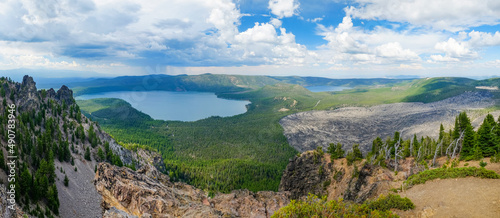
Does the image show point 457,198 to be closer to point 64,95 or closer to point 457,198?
point 457,198

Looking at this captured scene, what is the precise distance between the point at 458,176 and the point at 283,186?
29897 millimetres

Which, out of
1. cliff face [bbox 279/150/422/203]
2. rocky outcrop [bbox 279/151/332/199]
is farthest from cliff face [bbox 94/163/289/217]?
rocky outcrop [bbox 279/151/332/199]

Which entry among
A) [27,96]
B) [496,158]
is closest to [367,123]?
[496,158]

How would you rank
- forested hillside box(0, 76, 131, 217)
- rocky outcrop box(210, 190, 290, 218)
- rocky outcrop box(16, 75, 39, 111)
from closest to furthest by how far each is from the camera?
rocky outcrop box(210, 190, 290, 218)
forested hillside box(0, 76, 131, 217)
rocky outcrop box(16, 75, 39, 111)

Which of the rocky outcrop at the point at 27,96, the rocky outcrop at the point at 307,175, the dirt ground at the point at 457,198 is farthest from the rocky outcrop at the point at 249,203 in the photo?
the rocky outcrop at the point at 27,96

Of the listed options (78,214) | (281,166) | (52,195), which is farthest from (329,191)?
(281,166)

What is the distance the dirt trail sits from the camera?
68.7ft

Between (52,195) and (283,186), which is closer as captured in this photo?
(52,195)

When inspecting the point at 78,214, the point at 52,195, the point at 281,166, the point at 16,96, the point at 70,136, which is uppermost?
the point at 16,96

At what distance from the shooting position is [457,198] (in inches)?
910

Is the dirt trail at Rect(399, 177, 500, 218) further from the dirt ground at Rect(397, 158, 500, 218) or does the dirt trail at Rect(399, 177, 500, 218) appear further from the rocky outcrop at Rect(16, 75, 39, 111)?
the rocky outcrop at Rect(16, 75, 39, 111)

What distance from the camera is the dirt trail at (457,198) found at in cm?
2094

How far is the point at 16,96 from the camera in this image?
53250mm

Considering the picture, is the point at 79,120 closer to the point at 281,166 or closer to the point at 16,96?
the point at 16,96
